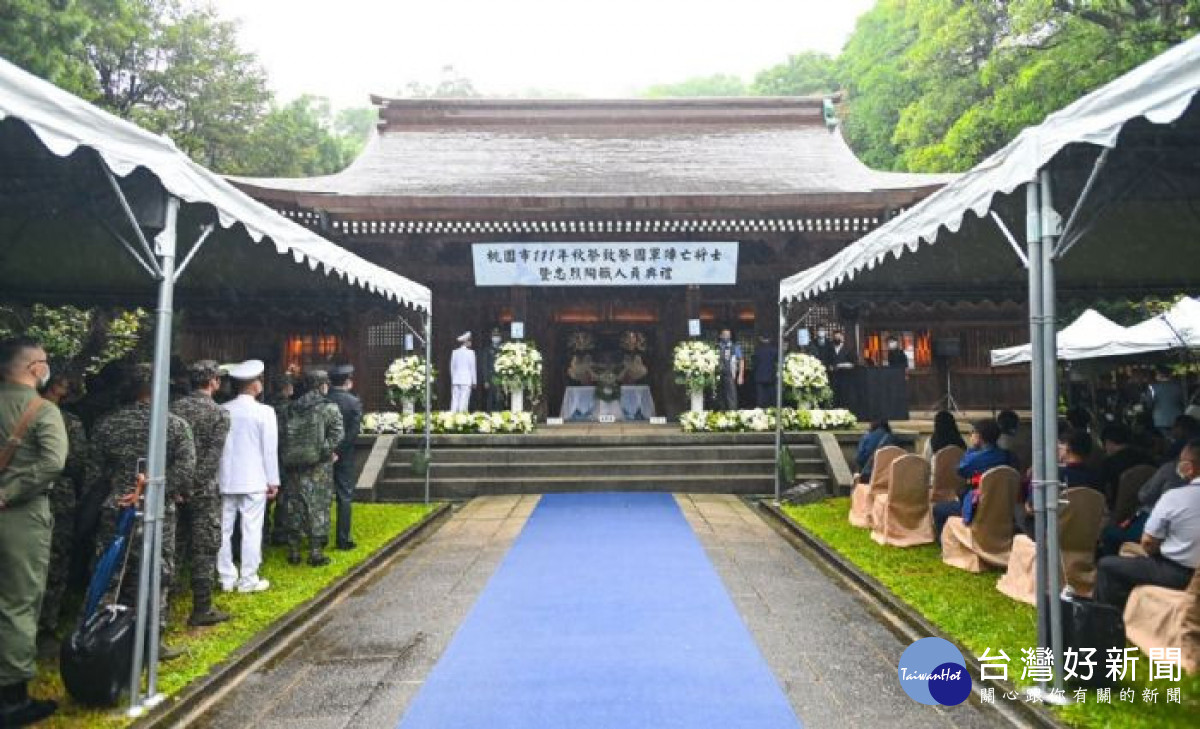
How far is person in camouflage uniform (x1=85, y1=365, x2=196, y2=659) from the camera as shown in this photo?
403 centimetres

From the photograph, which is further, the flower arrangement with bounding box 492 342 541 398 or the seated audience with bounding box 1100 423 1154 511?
the flower arrangement with bounding box 492 342 541 398

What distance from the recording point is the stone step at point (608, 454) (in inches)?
436

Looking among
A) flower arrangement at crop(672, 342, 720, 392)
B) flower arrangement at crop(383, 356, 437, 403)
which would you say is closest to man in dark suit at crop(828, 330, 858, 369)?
flower arrangement at crop(672, 342, 720, 392)

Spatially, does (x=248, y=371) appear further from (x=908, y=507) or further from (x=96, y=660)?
(x=908, y=507)

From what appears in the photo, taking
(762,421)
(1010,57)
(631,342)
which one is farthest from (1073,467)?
(1010,57)

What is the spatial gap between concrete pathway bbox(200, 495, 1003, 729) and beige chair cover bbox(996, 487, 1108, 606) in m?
1.10

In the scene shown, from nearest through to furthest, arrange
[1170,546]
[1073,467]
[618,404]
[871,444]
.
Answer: [1170,546] < [1073,467] < [871,444] < [618,404]

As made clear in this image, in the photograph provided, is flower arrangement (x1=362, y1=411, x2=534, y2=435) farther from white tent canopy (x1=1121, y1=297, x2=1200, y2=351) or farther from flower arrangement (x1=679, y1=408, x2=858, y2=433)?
white tent canopy (x1=1121, y1=297, x2=1200, y2=351)

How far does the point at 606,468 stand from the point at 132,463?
7521 millimetres

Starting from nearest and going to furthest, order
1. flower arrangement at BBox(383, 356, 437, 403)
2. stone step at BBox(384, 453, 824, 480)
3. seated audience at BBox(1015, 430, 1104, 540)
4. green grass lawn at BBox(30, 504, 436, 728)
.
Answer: green grass lawn at BBox(30, 504, 436, 728) → seated audience at BBox(1015, 430, 1104, 540) → stone step at BBox(384, 453, 824, 480) → flower arrangement at BBox(383, 356, 437, 403)

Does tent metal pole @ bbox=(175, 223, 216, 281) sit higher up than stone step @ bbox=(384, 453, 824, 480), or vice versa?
tent metal pole @ bbox=(175, 223, 216, 281)

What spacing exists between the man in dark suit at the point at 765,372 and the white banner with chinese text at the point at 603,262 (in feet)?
5.10

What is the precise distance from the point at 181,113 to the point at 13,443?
77.0 feet

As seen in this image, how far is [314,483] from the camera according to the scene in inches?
242
